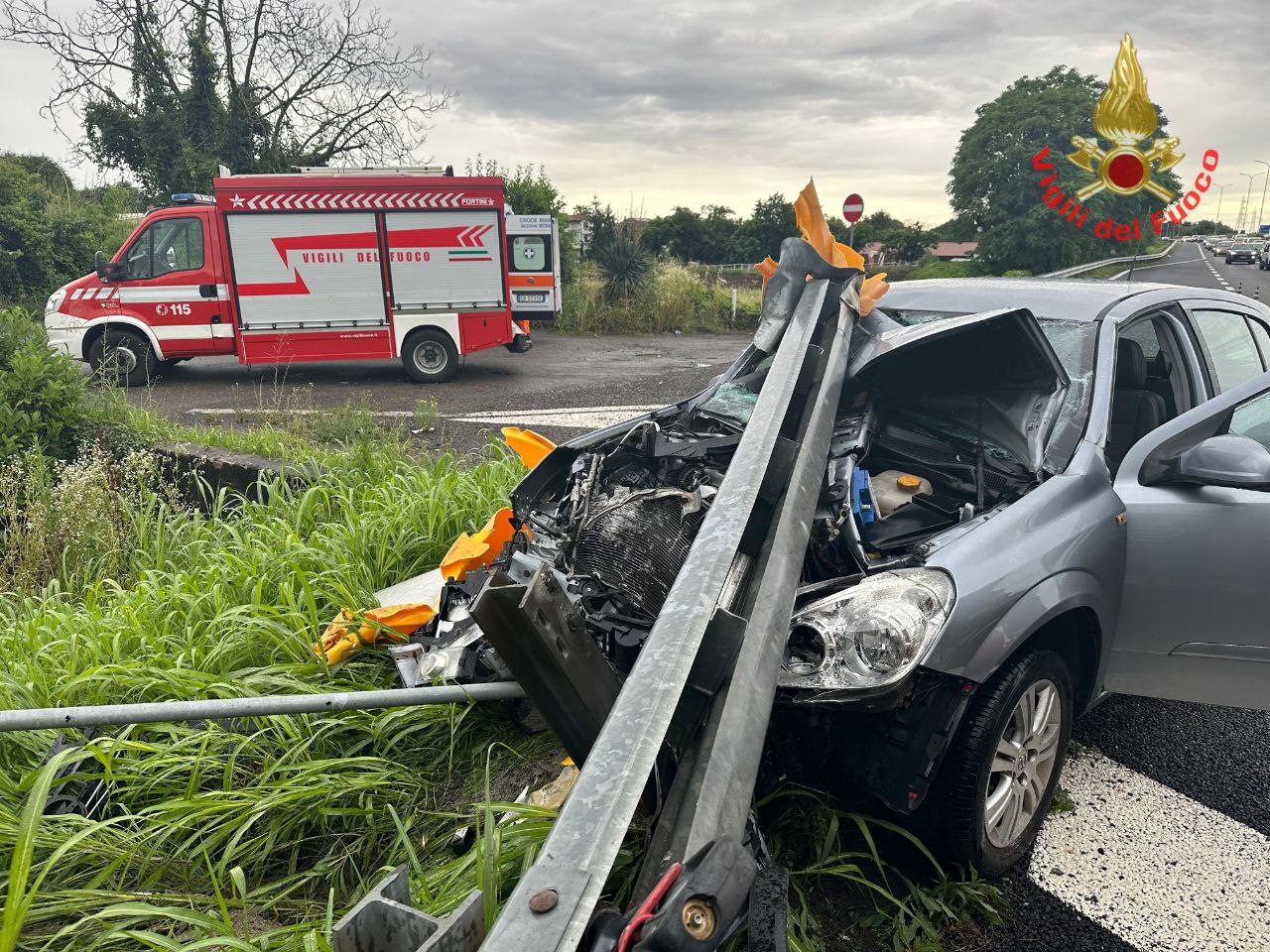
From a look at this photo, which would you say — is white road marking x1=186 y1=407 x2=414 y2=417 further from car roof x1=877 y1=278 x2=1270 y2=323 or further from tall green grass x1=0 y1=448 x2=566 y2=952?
car roof x1=877 y1=278 x2=1270 y2=323

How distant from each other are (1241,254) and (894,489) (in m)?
60.3

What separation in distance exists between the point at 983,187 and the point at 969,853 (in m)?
48.6

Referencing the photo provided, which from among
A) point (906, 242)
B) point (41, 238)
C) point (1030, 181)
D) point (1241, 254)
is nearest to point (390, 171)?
point (41, 238)

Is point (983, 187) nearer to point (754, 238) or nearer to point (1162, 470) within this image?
point (754, 238)

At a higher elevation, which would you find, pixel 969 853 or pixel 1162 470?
pixel 1162 470

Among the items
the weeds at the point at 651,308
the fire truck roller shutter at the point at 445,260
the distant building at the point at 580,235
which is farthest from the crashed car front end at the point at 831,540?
the distant building at the point at 580,235

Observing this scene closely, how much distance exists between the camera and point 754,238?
40062 millimetres

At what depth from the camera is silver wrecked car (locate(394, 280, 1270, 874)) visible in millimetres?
2107

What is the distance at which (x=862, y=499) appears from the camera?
2670 millimetres

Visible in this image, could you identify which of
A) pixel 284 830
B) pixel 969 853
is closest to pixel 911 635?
pixel 969 853

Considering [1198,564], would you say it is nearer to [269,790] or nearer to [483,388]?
[269,790]

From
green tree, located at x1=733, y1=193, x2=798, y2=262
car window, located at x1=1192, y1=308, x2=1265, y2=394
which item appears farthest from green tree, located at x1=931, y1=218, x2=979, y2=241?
car window, located at x1=1192, y1=308, x2=1265, y2=394

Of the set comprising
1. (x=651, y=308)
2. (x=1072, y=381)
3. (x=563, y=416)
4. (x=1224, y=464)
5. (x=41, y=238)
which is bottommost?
(x=563, y=416)

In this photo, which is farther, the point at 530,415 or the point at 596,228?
the point at 596,228
